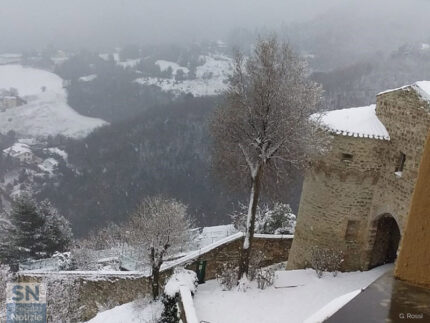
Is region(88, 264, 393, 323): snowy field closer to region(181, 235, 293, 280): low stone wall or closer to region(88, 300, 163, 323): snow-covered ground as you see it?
region(88, 300, 163, 323): snow-covered ground

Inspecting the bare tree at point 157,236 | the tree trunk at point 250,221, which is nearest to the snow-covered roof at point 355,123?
the tree trunk at point 250,221

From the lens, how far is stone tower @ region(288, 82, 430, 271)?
12.1 m

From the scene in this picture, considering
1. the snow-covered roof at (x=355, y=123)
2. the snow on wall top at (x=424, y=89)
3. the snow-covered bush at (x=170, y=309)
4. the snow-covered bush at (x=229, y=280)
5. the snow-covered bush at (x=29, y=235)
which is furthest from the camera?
the snow-covered bush at (x=29, y=235)

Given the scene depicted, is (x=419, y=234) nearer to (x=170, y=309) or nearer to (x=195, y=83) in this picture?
(x=170, y=309)

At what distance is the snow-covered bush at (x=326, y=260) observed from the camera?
13.5 m

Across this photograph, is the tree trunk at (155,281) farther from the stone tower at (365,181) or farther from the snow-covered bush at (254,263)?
the stone tower at (365,181)

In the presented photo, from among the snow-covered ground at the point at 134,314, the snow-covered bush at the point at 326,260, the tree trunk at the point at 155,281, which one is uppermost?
the snow-covered bush at the point at 326,260

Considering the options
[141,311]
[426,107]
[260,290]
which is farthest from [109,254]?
[426,107]

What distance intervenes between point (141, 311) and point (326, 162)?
7.41m

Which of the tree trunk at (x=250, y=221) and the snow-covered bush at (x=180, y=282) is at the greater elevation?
the tree trunk at (x=250, y=221)

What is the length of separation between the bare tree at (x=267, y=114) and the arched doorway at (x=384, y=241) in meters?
3.44

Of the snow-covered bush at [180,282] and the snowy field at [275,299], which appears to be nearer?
the snowy field at [275,299]

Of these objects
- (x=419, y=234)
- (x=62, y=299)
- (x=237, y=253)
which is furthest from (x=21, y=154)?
(x=419, y=234)

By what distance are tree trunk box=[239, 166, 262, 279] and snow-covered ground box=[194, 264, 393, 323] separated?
0.60 m
